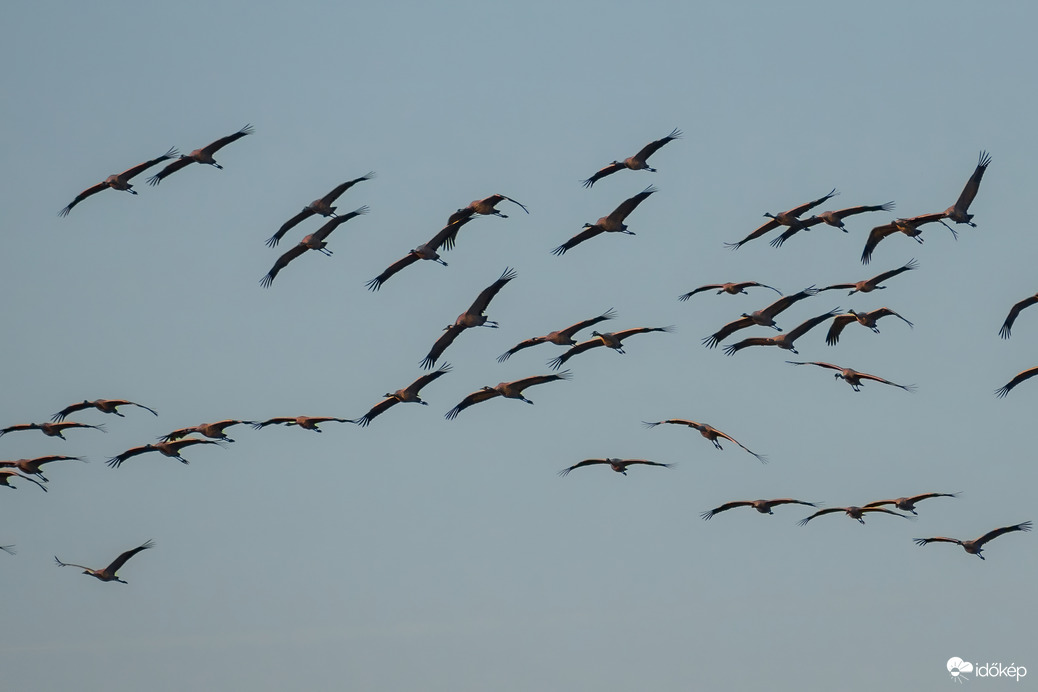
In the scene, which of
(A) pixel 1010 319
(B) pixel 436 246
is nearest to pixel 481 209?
(B) pixel 436 246

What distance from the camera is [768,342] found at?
61000 millimetres

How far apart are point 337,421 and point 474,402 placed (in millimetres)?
4487

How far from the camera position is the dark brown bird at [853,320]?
59562 millimetres

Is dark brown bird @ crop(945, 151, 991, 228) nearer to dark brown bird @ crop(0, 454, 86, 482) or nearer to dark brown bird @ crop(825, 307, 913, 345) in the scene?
dark brown bird @ crop(825, 307, 913, 345)

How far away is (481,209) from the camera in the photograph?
2212 inches

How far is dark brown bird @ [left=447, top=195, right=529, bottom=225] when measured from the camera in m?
55.3

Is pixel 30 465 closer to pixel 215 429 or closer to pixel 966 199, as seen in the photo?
pixel 215 429

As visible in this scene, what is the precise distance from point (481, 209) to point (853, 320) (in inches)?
573

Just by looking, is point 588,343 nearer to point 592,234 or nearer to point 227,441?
point 592,234

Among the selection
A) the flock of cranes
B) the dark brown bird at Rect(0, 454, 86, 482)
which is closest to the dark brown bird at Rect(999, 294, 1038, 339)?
the flock of cranes

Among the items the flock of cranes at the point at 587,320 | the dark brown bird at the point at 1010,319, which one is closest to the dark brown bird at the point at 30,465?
the flock of cranes at the point at 587,320

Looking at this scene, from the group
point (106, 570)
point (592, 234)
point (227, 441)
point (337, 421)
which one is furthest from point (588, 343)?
point (106, 570)

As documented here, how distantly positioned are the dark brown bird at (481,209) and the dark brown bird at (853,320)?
12.3 m

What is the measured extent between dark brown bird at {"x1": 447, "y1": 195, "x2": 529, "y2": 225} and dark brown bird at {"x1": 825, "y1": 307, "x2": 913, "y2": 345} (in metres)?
12.3
